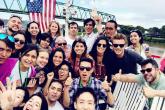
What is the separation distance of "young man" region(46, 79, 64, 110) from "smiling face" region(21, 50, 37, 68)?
1.42 ft

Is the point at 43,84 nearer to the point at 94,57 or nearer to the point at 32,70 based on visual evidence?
the point at 32,70

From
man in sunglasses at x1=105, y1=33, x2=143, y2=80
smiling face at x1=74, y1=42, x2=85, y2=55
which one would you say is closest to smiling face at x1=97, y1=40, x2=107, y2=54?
man in sunglasses at x1=105, y1=33, x2=143, y2=80

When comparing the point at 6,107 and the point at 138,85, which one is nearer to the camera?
the point at 6,107

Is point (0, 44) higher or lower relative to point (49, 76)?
higher

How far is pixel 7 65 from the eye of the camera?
4.81 m

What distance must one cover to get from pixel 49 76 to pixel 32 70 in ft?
1.18

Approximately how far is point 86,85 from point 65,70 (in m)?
0.52

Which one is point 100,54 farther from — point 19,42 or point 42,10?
point 42,10

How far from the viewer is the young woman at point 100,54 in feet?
20.2

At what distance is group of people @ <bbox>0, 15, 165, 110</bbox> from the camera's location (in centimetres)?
458

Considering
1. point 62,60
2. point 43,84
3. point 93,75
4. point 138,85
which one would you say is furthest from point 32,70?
point 138,85

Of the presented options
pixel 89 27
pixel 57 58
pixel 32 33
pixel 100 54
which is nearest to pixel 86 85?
pixel 57 58

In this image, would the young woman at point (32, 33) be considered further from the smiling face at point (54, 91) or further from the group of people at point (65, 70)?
the smiling face at point (54, 91)

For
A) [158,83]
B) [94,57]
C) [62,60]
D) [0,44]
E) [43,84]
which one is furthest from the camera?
[94,57]
